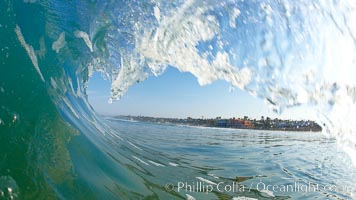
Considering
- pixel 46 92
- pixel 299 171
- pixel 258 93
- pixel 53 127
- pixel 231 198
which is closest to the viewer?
pixel 53 127

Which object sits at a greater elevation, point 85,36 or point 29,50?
point 85,36

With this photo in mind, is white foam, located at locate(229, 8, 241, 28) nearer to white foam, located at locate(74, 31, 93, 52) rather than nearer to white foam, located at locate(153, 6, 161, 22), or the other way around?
white foam, located at locate(153, 6, 161, 22)

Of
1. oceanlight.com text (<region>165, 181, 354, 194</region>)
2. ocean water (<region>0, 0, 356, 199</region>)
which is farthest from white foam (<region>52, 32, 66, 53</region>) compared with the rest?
oceanlight.com text (<region>165, 181, 354, 194</region>)

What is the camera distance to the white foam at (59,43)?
15.0ft

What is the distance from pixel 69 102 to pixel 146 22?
185cm

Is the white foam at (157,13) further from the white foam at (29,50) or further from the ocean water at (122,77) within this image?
the white foam at (29,50)

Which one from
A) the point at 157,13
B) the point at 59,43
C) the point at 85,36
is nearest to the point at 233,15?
the point at 157,13

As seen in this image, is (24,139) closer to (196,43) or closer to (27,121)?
(27,121)

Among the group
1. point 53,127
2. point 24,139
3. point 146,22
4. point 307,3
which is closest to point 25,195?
point 24,139

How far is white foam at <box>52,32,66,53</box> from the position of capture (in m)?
4.57

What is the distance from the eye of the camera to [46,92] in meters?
3.92

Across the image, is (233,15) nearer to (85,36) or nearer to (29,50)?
(85,36)

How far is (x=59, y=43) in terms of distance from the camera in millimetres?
A: 4680

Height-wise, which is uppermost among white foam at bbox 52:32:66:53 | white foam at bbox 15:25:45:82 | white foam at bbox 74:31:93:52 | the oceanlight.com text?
white foam at bbox 74:31:93:52
